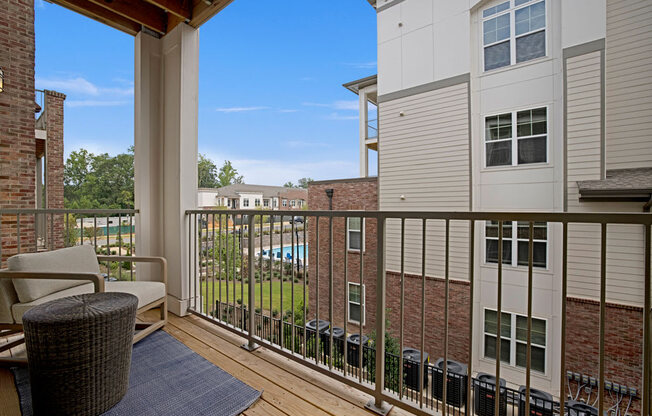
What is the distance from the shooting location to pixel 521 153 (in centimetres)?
343

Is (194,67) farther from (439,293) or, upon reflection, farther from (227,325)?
(439,293)

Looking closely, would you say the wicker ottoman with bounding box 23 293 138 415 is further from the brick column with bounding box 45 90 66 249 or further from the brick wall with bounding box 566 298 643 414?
the brick column with bounding box 45 90 66 249

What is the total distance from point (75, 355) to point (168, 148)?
2.08 m

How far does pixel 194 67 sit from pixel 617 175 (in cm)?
404

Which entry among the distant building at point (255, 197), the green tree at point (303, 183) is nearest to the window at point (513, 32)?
the distant building at point (255, 197)

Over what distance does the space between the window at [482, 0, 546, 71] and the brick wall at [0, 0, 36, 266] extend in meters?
5.65

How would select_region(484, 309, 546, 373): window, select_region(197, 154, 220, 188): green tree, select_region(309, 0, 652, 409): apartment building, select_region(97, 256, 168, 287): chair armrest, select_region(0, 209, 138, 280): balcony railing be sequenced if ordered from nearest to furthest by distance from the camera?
select_region(97, 256, 168, 287): chair armrest, select_region(309, 0, 652, 409): apartment building, select_region(0, 209, 138, 280): balcony railing, select_region(484, 309, 546, 373): window, select_region(197, 154, 220, 188): green tree

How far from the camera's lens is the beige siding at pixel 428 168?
4082 millimetres

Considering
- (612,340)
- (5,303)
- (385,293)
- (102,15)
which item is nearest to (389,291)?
→ (612,340)

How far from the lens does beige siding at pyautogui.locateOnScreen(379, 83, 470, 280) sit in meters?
4.08

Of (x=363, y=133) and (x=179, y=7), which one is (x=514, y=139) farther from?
(x=179, y=7)

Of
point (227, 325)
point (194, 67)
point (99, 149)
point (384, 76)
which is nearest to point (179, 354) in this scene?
point (227, 325)

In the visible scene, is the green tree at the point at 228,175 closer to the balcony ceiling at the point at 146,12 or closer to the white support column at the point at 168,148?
the white support column at the point at 168,148

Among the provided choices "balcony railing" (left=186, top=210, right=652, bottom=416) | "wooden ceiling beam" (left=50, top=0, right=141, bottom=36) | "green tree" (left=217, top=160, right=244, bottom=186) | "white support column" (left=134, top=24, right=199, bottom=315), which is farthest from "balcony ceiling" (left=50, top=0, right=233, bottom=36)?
"green tree" (left=217, top=160, right=244, bottom=186)
